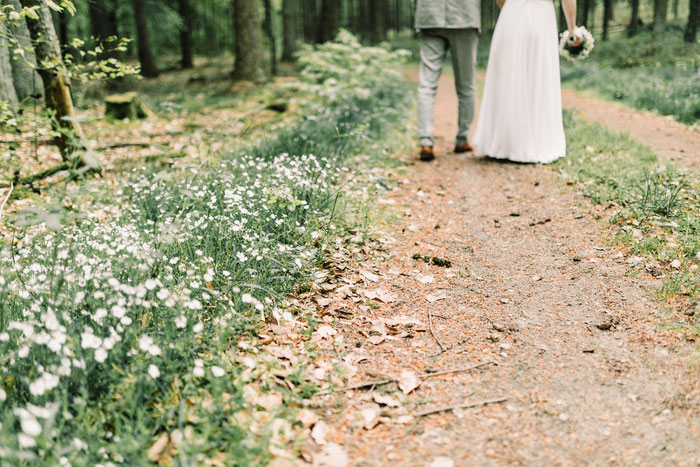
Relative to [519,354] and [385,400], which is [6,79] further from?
[519,354]

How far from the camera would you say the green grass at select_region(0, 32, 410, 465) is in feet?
5.94

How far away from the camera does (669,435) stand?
192cm

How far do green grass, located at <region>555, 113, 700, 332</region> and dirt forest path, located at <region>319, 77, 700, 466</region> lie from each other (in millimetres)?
168

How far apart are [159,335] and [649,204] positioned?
3.76 metres

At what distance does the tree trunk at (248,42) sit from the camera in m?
12.7

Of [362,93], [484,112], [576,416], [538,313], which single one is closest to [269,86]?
A: [362,93]

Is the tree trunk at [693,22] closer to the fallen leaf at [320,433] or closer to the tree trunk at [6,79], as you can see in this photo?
the tree trunk at [6,79]

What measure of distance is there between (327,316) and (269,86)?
1079cm

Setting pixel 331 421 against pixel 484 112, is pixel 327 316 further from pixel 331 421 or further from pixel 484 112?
pixel 484 112

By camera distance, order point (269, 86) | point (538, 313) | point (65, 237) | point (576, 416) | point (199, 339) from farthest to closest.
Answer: point (269, 86) < point (65, 237) < point (538, 313) < point (199, 339) < point (576, 416)

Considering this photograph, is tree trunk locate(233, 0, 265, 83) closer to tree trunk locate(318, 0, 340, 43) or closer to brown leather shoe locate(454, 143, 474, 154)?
tree trunk locate(318, 0, 340, 43)

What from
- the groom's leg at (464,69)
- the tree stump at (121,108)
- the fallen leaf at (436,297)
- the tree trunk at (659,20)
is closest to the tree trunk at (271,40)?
the tree stump at (121,108)

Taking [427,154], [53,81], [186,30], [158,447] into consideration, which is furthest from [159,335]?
[186,30]

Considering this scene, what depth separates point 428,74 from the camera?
234 inches
